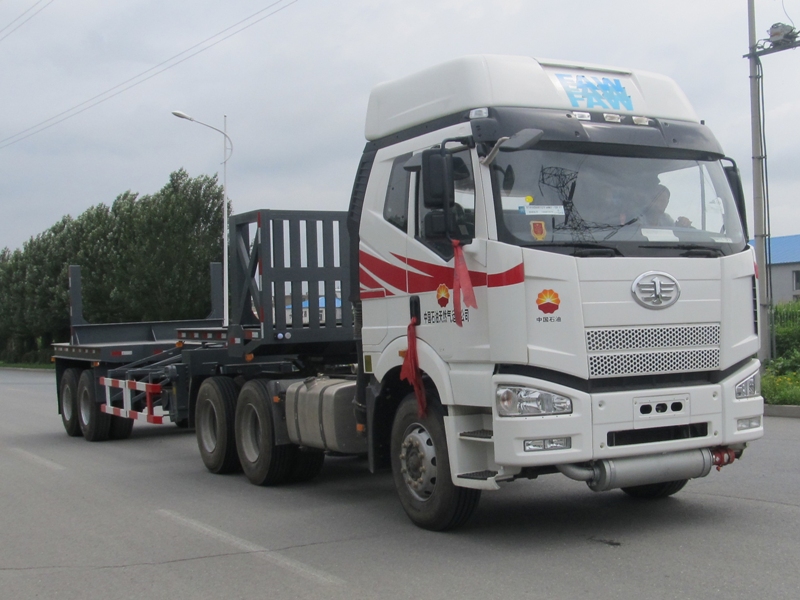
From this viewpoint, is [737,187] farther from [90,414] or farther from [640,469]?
[90,414]

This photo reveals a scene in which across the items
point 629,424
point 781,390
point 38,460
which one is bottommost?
point 38,460

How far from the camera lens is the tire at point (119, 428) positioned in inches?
559

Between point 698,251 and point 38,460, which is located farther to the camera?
point 38,460

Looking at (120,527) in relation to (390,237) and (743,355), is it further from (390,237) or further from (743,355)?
(743,355)

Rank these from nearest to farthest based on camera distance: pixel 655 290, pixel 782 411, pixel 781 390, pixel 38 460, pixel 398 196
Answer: pixel 655 290, pixel 398 196, pixel 38 460, pixel 782 411, pixel 781 390

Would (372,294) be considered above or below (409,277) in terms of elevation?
below

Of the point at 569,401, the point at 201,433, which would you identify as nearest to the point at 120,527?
the point at 201,433

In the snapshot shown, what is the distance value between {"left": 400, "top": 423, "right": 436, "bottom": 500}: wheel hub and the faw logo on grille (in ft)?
5.98

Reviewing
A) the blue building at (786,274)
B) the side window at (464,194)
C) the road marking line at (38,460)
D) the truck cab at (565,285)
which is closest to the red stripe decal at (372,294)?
the truck cab at (565,285)

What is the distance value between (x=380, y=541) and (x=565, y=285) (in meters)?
2.32

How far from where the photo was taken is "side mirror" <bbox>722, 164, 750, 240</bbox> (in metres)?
7.18

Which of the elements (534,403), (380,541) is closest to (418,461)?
(380,541)

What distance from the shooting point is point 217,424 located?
33.8ft

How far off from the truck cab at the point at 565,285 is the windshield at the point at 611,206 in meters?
0.01
